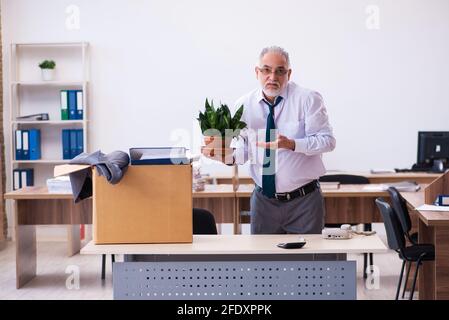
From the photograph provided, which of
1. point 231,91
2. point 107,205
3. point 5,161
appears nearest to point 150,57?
point 231,91

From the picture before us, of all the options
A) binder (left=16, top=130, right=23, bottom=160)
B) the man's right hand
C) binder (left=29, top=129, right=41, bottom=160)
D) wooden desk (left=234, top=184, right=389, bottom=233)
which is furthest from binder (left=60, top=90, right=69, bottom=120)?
the man's right hand

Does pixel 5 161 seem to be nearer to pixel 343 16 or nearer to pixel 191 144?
pixel 191 144

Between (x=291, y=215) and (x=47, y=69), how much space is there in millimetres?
4949

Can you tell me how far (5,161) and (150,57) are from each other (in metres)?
1.88

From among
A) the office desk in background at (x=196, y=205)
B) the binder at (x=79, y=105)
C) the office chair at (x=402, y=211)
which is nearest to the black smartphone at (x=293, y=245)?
the office chair at (x=402, y=211)

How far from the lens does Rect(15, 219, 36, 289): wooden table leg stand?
6.14 m

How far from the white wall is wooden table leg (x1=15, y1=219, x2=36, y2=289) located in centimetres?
234

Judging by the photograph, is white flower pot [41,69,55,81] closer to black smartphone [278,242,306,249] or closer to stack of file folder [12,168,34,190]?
stack of file folder [12,168,34,190]

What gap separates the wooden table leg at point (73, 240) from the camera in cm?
747

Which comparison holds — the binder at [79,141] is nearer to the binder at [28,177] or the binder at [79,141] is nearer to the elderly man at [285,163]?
the binder at [28,177]

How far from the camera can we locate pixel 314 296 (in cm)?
319
